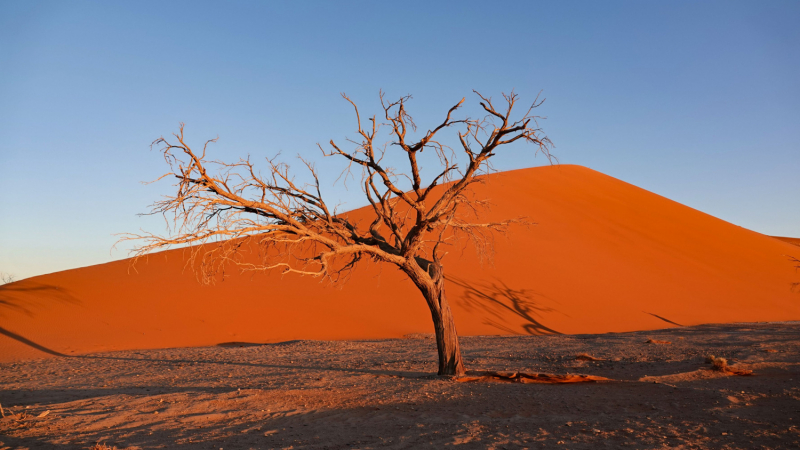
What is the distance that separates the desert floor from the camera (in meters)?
5.03

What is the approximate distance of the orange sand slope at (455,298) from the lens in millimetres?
16125

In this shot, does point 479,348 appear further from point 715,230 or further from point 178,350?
point 715,230

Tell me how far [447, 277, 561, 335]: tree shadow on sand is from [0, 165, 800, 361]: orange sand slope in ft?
0.17

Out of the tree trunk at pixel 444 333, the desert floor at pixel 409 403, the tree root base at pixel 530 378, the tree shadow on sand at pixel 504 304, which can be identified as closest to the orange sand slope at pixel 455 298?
the tree shadow on sand at pixel 504 304

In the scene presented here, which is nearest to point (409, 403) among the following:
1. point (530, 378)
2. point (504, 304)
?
point (530, 378)

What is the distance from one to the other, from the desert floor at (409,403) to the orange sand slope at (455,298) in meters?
5.13

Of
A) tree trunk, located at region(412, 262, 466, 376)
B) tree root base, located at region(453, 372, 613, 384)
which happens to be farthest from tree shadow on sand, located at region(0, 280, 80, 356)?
tree root base, located at region(453, 372, 613, 384)

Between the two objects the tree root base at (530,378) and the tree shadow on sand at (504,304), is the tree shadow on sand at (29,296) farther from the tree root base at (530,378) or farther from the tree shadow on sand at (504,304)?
the tree root base at (530,378)

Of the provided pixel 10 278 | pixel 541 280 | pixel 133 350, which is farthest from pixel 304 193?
pixel 10 278

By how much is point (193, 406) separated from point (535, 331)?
12.5 metres

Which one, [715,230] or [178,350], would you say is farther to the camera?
[715,230]

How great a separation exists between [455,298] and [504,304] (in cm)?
182

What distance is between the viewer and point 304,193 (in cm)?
809

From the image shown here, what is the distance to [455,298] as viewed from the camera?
18.6 meters
